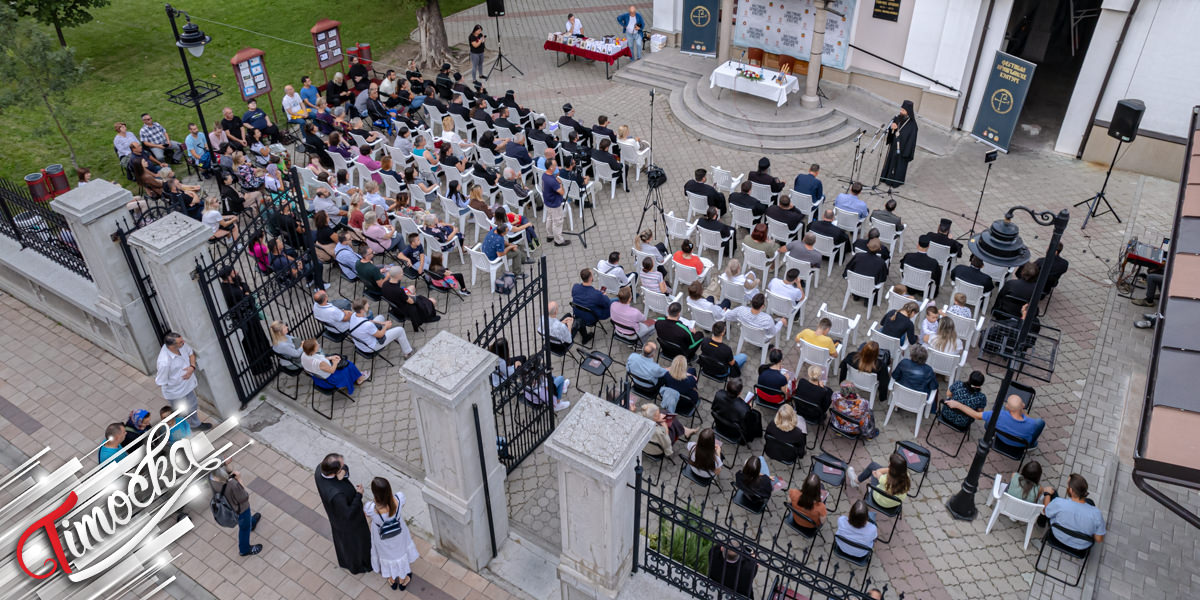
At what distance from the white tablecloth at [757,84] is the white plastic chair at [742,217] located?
4887 millimetres

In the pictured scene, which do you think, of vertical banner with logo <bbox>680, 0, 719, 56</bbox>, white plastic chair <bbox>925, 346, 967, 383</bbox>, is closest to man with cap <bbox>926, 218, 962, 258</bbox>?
white plastic chair <bbox>925, 346, 967, 383</bbox>

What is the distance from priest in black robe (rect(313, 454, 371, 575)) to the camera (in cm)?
775

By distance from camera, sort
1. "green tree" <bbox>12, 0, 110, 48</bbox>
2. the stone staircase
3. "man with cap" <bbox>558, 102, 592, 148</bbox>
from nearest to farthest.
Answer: "man with cap" <bbox>558, 102, 592, 148</bbox> → the stone staircase → "green tree" <bbox>12, 0, 110, 48</bbox>

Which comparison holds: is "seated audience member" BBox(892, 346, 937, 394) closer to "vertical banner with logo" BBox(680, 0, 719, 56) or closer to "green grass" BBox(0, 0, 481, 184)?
"vertical banner with logo" BBox(680, 0, 719, 56)

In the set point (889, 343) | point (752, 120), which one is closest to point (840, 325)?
point (889, 343)

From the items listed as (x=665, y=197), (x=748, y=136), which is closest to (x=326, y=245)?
(x=665, y=197)

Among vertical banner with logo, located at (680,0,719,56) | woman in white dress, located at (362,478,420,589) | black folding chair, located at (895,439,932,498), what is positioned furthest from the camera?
vertical banner with logo, located at (680,0,719,56)

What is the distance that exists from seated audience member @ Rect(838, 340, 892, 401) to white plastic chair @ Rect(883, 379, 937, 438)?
0.17 meters

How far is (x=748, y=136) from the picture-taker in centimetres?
1744

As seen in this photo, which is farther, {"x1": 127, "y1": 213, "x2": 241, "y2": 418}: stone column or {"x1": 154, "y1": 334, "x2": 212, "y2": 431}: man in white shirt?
{"x1": 154, "y1": 334, "x2": 212, "y2": 431}: man in white shirt

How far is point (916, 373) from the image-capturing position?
9703 millimetres

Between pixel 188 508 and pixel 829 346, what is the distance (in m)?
7.82

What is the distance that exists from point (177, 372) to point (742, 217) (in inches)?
340

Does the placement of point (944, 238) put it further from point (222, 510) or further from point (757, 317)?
point (222, 510)
